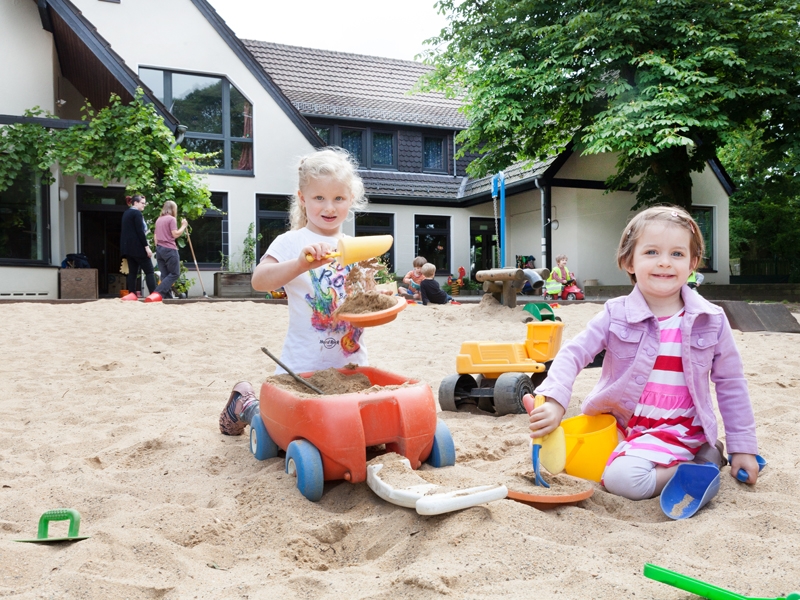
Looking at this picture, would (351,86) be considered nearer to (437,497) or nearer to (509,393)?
(509,393)

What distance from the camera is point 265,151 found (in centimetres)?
1423

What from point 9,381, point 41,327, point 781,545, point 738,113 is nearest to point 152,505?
point 781,545

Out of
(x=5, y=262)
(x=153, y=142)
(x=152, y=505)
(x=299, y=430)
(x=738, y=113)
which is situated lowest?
(x=152, y=505)

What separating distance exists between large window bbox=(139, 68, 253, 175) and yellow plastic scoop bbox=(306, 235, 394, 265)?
11955 millimetres

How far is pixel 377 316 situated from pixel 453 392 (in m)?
1.38

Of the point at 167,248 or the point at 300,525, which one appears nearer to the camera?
the point at 300,525

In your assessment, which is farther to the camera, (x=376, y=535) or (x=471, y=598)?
(x=376, y=535)

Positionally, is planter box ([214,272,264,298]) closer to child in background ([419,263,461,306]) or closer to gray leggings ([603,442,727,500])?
child in background ([419,263,461,306])

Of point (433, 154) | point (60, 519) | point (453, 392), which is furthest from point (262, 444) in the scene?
point (433, 154)

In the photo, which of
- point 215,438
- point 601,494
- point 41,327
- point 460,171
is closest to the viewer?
point 601,494

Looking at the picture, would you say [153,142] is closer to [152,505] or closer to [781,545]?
[152,505]

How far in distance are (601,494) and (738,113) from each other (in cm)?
1324

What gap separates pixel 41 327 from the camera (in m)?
5.88

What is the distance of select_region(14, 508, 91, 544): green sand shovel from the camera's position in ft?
5.65
